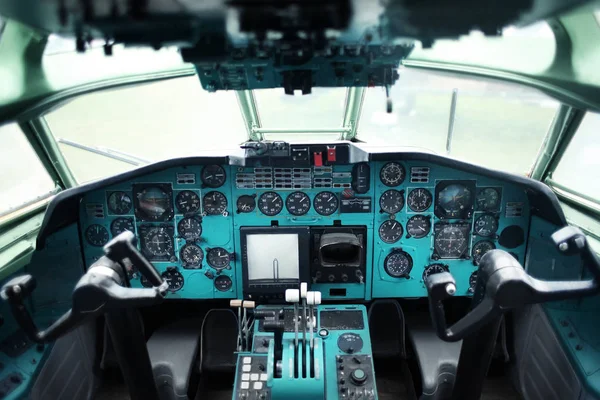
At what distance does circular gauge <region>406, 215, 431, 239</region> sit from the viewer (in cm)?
419

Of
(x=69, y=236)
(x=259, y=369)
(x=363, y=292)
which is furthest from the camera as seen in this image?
(x=363, y=292)

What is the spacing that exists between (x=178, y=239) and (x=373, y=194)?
186cm

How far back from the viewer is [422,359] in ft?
12.6

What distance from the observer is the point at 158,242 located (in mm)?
4285

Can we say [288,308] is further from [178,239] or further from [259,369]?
[178,239]

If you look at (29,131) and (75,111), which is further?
(75,111)

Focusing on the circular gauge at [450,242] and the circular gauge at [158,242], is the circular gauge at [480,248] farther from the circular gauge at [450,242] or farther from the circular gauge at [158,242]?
the circular gauge at [158,242]

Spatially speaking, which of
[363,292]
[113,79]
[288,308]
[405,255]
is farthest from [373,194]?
[113,79]

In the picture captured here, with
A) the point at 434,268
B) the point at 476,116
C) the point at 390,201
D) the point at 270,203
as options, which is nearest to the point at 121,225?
the point at 270,203

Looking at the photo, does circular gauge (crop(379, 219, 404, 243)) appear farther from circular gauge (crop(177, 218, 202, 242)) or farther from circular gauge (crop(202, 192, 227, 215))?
circular gauge (crop(177, 218, 202, 242))

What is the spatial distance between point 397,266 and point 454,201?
0.80 meters

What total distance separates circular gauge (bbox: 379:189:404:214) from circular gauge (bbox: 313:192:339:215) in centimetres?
42

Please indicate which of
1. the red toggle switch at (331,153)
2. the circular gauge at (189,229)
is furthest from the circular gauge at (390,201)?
the circular gauge at (189,229)

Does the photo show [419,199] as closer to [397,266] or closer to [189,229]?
[397,266]
